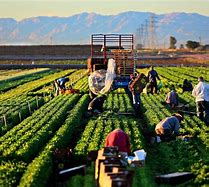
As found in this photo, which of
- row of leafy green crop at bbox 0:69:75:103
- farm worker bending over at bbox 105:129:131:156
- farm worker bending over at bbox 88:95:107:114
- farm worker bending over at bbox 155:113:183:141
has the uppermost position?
farm worker bending over at bbox 105:129:131:156

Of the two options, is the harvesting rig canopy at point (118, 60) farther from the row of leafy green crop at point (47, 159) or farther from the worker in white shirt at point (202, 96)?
the worker in white shirt at point (202, 96)

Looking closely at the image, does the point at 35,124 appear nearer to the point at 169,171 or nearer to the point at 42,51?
the point at 169,171

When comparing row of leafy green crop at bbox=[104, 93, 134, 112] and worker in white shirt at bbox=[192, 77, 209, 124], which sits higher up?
worker in white shirt at bbox=[192, 77, 209, 124]

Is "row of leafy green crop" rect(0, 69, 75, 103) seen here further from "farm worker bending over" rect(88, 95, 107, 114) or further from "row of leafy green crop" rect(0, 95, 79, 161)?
"row of leafy green crop" rect(0, 95, 79, 161)

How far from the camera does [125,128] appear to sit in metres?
18.3

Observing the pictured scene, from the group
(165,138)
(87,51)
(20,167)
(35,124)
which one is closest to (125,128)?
(165,138)

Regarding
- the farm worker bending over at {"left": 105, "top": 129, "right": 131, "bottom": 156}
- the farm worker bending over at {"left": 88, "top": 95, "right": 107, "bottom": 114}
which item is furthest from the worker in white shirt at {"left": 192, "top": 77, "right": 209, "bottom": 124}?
the farm worker bending over at {"left": 105, "top": 129, "right": 131, "bottom": 156}

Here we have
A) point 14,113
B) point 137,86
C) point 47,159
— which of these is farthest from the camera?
point 137,86

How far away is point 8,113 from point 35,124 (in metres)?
3.81

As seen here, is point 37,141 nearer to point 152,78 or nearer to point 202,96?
point 202,96

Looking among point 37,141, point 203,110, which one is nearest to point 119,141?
point 37,141

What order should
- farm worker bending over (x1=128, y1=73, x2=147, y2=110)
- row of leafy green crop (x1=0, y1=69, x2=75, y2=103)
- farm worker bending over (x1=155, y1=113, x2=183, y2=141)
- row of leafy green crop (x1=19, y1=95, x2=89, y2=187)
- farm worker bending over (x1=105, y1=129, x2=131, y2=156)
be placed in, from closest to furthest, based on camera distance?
row of leafy green crop (x1=19, y1=95, x2=89, y2=187)
farm worker bending over (x1=105, y1=129, x2=131, y2=156)
farm worker bending over (x1=155, y1=113, x2=183, y2=141)
farm worker bending over (x1=128, y1=73, x2=147, y2=110)
row of leafy green crop (x1=0, y1=69, x2=75, y2=103)

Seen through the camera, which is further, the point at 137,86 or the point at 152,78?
the point at 152,78

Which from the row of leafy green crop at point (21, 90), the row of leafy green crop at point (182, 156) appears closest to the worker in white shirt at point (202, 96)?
the row of leafy green crop at point (182, 156)
